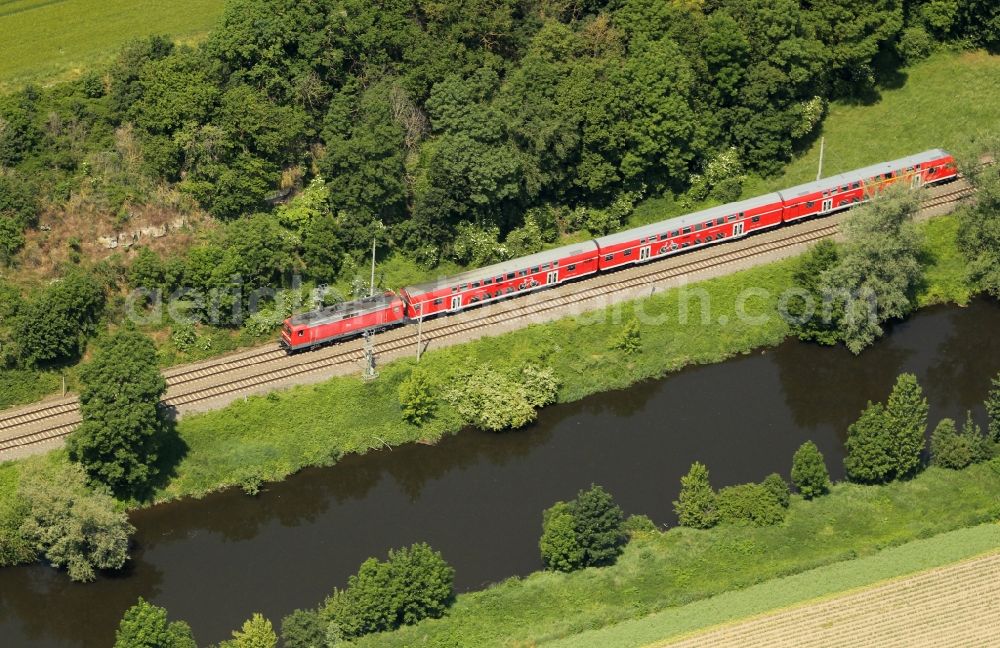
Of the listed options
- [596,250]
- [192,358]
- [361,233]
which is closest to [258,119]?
[361,233]

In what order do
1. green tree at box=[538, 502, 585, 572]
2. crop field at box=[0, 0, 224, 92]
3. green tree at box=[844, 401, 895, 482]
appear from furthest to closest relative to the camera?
crop field at box=[0, 0, 224, 92] → green tree at box=[844, 401, 895, 482] → green tree at box=[538, 502, 585, 572]

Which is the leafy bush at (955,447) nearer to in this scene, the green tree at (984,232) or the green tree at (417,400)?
the green tree at (984,232)

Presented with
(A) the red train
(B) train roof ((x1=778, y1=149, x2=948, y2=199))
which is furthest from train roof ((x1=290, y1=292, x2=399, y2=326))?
(B) train roof ((x1=778, y1=149, x2=948, y2=199))

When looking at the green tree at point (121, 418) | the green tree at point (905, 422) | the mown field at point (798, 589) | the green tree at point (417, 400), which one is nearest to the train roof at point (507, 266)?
the green tree at point (417, 400)

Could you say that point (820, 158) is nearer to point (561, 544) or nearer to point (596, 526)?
point (596, 526)

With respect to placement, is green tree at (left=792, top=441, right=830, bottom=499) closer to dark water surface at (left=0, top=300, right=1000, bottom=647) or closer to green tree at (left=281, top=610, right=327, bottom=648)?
dark water surface at (left=0, top=300, right=1000, bottom=647)

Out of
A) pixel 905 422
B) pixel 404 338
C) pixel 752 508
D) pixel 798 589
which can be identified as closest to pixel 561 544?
pixel 752 508
